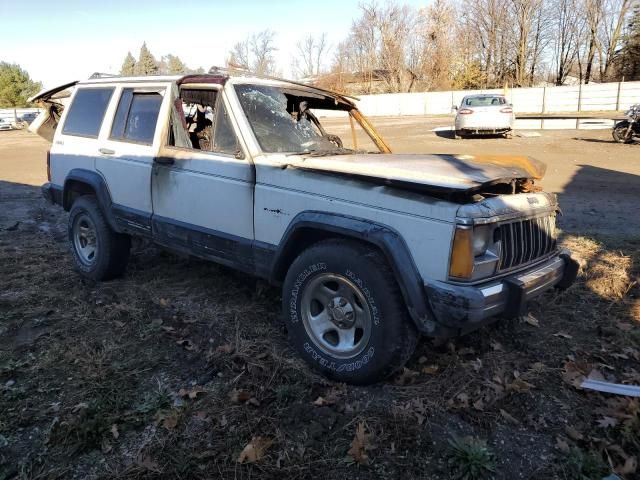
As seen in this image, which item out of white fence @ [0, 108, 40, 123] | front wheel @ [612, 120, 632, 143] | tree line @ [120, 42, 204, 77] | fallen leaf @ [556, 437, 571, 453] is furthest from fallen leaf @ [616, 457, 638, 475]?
tree line @ [120, 42, 204, 77]

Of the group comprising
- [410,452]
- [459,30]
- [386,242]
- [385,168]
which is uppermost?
[459,30]

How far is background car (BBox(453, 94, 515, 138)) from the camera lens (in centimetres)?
1914

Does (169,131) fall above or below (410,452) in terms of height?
above

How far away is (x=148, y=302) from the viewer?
4586mm

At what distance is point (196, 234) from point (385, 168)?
1.74 m

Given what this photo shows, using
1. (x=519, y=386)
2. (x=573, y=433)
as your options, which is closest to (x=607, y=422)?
(x=573, y=433)

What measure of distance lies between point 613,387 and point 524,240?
1.07 meters

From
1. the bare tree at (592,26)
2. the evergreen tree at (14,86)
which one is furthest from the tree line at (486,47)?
the evergreen tree at (14,86)

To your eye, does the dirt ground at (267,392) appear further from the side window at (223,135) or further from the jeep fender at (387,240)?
the side window at (223,135)

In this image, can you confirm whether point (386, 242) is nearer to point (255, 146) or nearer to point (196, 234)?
point (255, 146)

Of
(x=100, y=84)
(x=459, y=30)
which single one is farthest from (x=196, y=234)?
(x=459, y=30)

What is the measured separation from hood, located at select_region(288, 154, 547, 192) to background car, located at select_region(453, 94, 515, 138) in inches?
656

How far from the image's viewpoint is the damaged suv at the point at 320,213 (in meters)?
2.84

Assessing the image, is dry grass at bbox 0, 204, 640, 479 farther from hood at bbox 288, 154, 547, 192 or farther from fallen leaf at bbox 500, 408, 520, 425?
hood at bbox 288, 154, 547, 192
